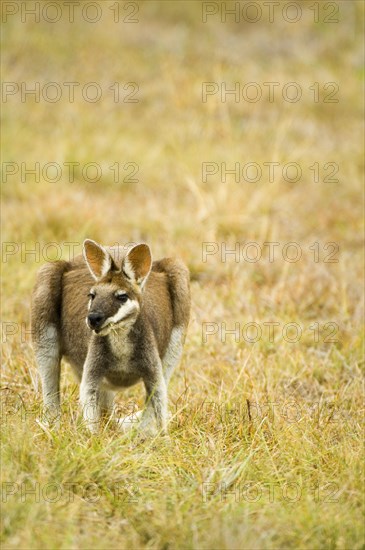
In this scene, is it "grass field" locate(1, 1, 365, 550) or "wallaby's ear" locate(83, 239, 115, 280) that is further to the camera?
"wallaby's ear" locate(83, 239, 115, 280)

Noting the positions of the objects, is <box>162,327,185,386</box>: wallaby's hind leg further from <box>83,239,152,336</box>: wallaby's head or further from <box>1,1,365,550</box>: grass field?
<box>83,239,152,336</box>: wallaby's head

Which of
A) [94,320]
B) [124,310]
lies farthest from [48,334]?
[94,320]

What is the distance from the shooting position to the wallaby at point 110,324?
4285mm

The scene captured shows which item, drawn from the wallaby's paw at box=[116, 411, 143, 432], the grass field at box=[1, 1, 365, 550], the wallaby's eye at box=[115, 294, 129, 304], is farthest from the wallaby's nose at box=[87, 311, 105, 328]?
the wallaby's paw at box=[116, 411, 143, 432]

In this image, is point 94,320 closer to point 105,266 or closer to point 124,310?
point 124,310

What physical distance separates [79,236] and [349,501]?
518cm

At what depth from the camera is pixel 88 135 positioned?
12531 mm

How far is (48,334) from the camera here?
4719 millimetres

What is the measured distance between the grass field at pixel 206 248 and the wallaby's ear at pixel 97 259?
77cm

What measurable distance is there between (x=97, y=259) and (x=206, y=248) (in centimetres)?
453

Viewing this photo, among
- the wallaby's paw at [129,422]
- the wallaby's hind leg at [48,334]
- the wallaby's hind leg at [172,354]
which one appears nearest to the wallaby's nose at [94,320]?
the wallaby's paw at [129,422]

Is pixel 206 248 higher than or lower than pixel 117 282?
lower

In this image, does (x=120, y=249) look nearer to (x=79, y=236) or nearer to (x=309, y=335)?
(x=309, y=335)

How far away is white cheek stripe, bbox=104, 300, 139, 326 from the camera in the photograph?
4.07m
